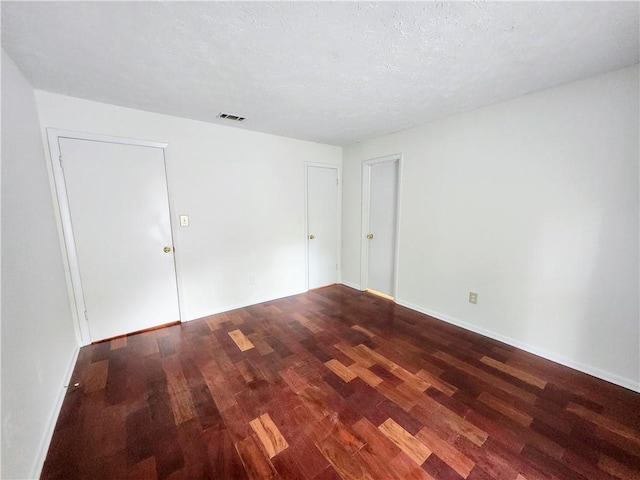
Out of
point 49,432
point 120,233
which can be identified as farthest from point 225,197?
point 49,432

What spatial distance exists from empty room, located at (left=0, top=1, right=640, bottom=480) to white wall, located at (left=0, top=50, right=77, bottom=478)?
0.02 metres

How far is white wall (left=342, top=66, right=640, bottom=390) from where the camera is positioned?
1.85 meters

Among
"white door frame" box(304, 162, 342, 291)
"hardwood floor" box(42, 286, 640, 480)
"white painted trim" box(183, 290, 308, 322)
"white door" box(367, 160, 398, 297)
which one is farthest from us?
"white door frame" box(304, 162, 342, 291)

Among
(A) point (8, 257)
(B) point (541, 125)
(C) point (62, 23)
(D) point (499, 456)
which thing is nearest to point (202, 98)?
(C) point (62, 23)

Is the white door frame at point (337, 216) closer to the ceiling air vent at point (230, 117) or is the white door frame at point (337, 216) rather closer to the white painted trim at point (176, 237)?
the ceiling air vent at point (230, 117)

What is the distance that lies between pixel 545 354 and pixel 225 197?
3.69m

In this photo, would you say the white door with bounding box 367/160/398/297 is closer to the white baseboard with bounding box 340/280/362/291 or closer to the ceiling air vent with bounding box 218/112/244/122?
the white baseboard with bounding box 340/280/362/291

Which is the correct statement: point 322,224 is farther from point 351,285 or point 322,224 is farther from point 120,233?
point 120,233

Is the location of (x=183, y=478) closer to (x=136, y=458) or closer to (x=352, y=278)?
(x=136, y=458)

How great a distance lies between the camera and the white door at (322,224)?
392 centimetres

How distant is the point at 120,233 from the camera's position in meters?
2.55

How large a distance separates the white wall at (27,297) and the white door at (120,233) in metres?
0.24

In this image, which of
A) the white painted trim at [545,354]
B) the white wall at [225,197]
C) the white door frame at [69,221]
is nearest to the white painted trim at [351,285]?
the white wall at [225,197]

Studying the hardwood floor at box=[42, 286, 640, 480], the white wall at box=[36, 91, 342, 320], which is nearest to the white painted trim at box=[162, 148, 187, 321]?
the white wall at box=[36, 91, 342, 320]
